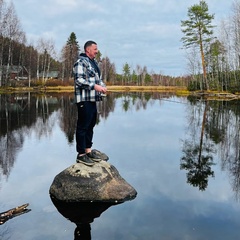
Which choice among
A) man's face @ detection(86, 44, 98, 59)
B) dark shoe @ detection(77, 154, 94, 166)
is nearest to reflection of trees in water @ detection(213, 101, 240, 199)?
dark shoe @ detection(77, 154, 94, 166)

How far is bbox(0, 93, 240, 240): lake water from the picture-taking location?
3.53m

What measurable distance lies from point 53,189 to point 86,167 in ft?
2.04

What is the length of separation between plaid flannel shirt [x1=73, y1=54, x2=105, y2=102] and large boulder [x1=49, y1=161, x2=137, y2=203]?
112cm

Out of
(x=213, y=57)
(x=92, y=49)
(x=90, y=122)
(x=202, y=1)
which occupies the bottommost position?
(x=90, y=122)

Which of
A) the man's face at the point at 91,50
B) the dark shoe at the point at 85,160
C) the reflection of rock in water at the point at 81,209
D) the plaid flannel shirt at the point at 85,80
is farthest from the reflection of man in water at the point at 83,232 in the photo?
the man's face at the point at 91,50

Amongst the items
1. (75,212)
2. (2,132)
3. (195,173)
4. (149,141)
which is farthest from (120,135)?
(75,212)

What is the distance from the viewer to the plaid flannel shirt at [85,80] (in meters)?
4.86

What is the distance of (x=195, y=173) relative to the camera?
5809 mm

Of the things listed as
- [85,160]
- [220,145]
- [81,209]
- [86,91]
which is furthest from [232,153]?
[81,209]

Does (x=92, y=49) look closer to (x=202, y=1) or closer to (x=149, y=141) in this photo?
(x=149, y=141)

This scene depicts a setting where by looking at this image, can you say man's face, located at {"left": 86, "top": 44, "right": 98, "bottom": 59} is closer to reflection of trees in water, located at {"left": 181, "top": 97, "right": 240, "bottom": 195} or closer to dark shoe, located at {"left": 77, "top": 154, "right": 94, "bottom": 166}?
dark shoe, located at {"left": 77, "top": 154, "right": 94, "bottom": 166}

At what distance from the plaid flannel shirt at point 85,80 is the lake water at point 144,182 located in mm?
1573

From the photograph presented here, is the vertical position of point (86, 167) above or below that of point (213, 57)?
below

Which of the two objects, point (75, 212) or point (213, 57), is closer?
point (75, 212)
